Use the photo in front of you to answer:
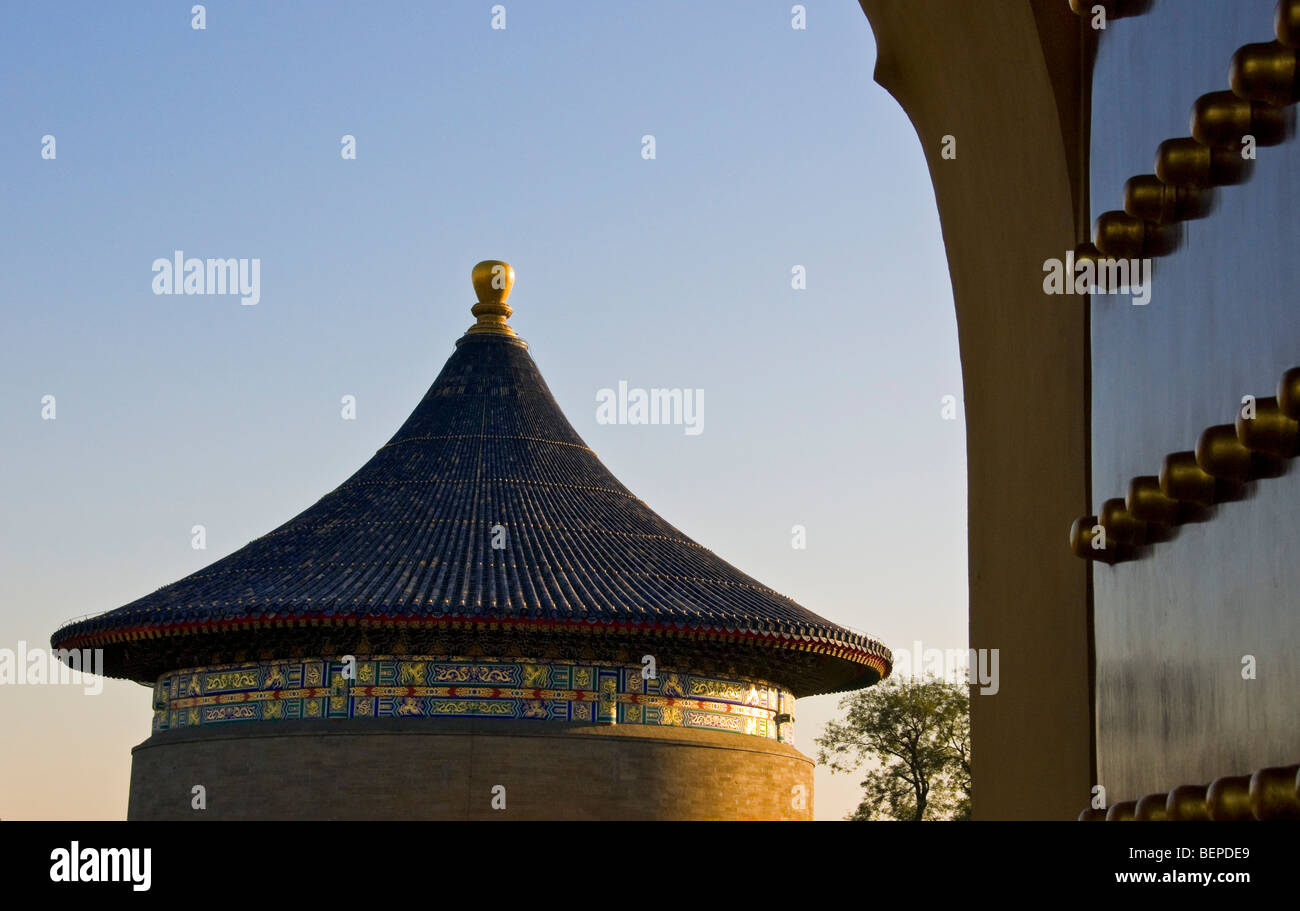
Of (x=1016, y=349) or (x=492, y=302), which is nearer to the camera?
(x=1016, y=349)

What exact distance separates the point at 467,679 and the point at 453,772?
96 cm

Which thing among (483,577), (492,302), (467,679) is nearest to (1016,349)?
(467,679)

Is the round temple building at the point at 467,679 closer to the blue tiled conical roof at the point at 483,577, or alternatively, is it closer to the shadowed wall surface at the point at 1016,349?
the blue tiled conical roof at the point at 483,577

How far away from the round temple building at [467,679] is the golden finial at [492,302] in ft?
13.3

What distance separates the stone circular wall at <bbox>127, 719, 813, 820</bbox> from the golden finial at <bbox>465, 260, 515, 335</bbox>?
23.8 feet

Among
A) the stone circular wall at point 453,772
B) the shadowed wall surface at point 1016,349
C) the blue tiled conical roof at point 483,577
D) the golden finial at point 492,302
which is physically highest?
the golden finial at point 492,302

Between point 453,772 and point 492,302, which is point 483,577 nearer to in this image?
point 453,772

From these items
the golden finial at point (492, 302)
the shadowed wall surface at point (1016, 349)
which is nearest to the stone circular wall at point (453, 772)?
the golden finial at point (492, 302)

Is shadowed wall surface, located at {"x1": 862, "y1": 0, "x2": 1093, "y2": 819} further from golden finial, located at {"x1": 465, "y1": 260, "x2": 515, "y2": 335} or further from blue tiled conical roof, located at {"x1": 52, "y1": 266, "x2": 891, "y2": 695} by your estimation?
golden finial, located at {"x1": 465, "y1": 260, "x2": 515, "y2": 335}

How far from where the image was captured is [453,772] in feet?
54.1

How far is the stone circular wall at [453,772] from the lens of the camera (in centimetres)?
1645

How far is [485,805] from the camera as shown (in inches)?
648

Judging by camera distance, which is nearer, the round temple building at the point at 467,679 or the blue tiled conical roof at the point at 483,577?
the round temple building at the point at 467,679
